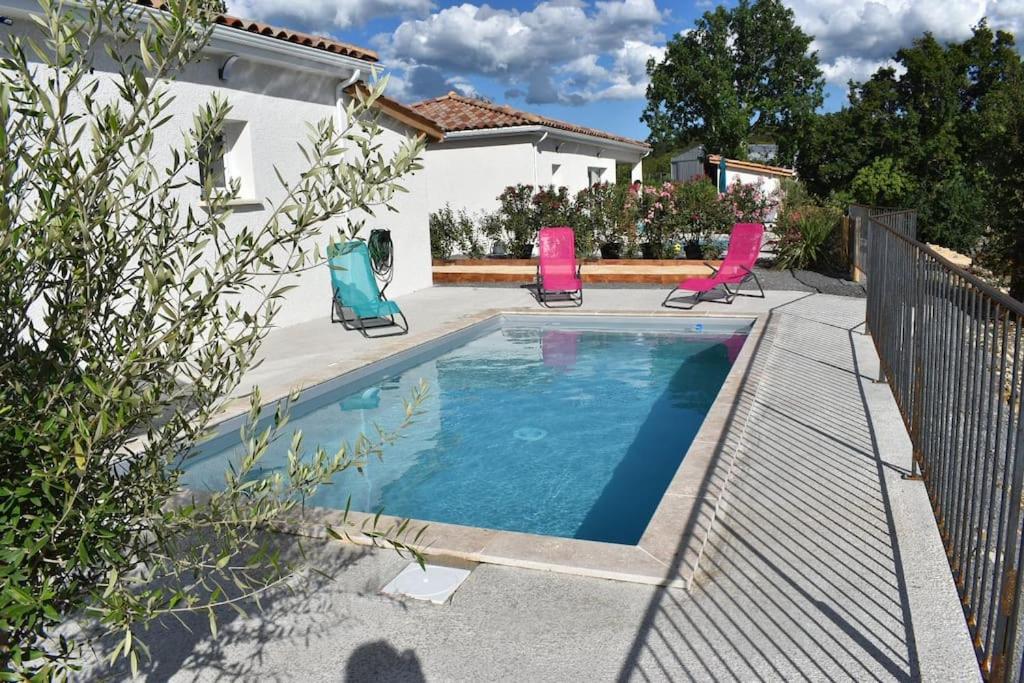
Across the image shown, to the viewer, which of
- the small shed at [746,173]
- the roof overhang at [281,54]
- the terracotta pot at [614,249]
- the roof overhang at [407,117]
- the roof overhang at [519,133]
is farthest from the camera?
the small shed at [746,173]

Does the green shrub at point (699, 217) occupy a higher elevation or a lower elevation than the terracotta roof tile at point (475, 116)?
lower

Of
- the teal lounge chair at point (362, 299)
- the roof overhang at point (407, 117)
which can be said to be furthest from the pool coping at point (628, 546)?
the roof overhang at point (407, 117)

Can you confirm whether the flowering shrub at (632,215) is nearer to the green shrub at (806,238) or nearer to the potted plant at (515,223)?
the potted plant at (515,223)

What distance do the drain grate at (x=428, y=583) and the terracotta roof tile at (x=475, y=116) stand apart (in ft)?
56.8

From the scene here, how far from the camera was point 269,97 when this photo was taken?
40.1 feet

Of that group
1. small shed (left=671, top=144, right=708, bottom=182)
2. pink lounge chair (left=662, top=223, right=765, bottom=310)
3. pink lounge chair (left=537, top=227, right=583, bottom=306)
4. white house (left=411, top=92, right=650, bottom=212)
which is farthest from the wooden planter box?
small shed (left=671, top=144, right=708, bottom=182)

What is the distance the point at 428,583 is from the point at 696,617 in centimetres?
138

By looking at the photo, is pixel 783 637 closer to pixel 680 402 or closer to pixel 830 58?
pixel 680 402

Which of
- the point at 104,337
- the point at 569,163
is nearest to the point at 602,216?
the point at 569,163

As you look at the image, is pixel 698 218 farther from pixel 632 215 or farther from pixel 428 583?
pixel 428 583

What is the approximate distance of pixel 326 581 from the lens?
13.9ft

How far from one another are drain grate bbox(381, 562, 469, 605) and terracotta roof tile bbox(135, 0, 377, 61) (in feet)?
25.1

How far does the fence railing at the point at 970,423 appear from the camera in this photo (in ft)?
9.09

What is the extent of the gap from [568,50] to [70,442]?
2788 inches
